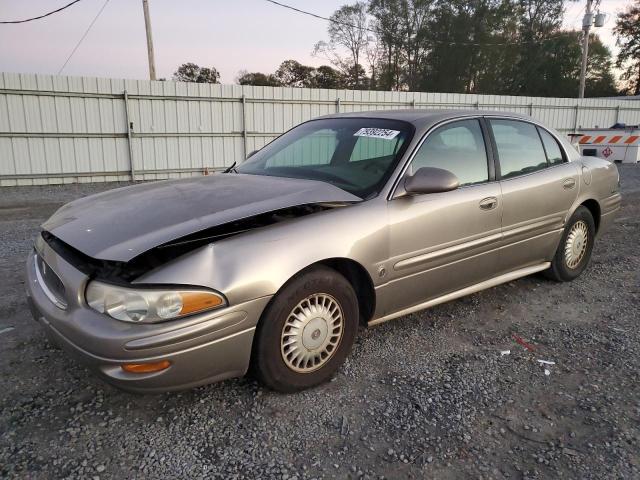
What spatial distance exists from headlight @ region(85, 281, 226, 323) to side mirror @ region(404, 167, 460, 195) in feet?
4.73

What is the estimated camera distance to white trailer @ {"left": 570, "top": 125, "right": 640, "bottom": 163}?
14649 mm

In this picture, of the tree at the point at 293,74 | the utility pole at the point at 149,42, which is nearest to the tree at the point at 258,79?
the tree at the point at 293,74

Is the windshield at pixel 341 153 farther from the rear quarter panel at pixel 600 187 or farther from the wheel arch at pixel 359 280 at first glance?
the rear quarter panel at pixel 600 187

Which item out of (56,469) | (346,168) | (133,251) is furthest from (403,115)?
(56,469)

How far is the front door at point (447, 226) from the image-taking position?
9.87ft

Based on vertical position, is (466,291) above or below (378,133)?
below

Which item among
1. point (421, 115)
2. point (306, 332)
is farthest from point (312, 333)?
point (421, 115)

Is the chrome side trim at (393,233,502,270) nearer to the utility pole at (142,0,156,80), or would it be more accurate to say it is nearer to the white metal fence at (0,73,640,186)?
the white metal fence at (0,73,640,186)

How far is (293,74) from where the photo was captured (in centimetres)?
5653

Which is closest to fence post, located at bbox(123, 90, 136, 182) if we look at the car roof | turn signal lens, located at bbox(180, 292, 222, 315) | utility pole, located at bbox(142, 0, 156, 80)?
utility pole, located at bbox(142, 0, 156, 80)

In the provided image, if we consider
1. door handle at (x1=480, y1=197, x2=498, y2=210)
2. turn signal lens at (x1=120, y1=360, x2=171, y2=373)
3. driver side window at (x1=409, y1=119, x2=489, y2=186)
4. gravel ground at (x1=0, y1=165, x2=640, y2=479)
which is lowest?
gravel ground at (x1=0, y1=165, x2=640, y2=479)

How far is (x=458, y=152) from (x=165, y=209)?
2078mm

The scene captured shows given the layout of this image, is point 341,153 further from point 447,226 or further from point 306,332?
point 306,332

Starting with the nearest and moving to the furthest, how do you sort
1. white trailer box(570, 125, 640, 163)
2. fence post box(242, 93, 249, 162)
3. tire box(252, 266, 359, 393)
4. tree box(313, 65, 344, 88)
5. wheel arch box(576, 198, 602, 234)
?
tire box(252, 266, 359, 393) < wheel arch box(576, 198, 602, 234) < fence post box(242, 93, 249, 162) < white trailer box(570, 125, 640, 163) < tree box(313, 65, 344, 88)
